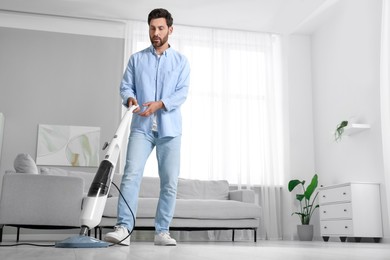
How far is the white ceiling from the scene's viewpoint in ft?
17.7

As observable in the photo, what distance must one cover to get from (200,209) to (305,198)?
1680mm

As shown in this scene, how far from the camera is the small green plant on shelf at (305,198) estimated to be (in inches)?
215

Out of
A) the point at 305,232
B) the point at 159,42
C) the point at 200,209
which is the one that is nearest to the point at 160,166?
the point at 159,42

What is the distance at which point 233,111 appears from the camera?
5.96 meters

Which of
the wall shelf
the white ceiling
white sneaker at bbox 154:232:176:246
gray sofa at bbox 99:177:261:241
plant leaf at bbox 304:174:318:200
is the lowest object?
white sneaker at bbox 154:232:176:246

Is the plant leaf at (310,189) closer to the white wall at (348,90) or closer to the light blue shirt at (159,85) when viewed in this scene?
the white wall at (348,90)

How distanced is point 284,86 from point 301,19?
0.88 m

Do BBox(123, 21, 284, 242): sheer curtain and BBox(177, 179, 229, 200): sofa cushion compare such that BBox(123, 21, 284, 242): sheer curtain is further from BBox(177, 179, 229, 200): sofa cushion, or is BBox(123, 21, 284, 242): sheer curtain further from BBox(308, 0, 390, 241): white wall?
BBox(308, 0, 390, 241): white wall

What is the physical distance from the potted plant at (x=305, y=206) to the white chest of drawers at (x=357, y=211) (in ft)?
1.75

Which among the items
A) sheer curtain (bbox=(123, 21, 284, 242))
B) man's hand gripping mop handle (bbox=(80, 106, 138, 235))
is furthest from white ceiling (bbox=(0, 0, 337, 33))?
man's hand gripping mop handle (bbox=(80, 106, 138, 235))

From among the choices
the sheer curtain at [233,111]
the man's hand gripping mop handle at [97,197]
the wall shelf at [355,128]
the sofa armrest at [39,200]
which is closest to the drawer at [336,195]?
the wall shelf at [355,128]

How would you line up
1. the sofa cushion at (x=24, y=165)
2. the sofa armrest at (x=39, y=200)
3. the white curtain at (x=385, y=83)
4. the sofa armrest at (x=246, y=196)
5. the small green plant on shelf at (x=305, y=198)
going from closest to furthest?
the sofa armrest at (x=39, y=200), the sofa cushion at (x=24, y=165), the white curtain at (x=385, y=83), the sofa armrest at (x=246, y=196), the small green plant on shelf at (x=305, y=198)

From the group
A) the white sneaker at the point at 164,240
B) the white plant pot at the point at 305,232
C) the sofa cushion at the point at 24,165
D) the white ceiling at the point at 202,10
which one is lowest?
the white plant pot at the point at 305,232

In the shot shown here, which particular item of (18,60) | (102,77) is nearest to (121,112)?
(102,77)
